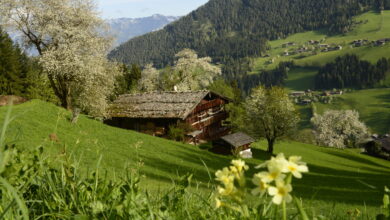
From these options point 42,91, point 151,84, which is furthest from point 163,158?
point 151,84

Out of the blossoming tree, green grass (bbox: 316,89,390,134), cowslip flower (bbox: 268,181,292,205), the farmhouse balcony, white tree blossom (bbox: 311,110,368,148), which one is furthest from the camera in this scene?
green grass (bbox: 316,89,390,134)

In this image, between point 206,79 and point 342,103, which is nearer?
point 206,79

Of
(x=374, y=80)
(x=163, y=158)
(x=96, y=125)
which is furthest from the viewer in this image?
(x=374, y=80)

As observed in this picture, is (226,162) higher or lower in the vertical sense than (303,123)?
higher

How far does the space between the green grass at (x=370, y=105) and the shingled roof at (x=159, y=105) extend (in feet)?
448

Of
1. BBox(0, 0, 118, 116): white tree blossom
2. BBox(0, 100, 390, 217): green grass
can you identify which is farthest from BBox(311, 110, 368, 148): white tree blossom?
BBox(0, 0, 118, 116): white tree blossom

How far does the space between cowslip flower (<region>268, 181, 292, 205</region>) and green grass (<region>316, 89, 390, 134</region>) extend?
559ft

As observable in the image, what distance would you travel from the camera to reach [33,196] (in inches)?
111

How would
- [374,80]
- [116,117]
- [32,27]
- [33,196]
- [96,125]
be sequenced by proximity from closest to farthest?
1. [33,196]
2. [96,125]
3. [32,27]
4. [116,117]
5. [374,80]

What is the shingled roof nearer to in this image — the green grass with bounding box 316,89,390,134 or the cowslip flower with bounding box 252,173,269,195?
the cowslip flower with bounding box 252,173,269,195

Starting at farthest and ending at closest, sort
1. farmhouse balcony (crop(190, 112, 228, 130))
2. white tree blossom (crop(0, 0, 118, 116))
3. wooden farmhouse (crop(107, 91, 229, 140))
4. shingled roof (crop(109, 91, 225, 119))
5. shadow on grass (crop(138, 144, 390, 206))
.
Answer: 1. farmhouse balcony (crop(190, 112, 228, 130))
2. wooden farmhouse (crop(107, 91, 229, 140))
3. shingled roof (crop(109, 91, 225, 119))
4. white tree blossom (crop(0, 0, 118, 116))
5. shadow on grass (crop(138, 144, 390, 206))

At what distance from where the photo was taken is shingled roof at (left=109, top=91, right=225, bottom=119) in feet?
133

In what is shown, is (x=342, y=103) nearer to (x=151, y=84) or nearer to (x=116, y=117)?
(x=151, y=84)

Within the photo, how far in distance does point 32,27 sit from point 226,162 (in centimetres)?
2086
